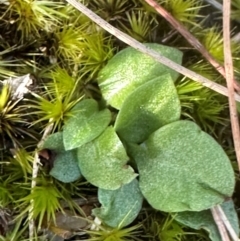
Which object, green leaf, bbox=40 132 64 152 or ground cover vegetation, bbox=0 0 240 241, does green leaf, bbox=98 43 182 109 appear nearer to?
ground cover vegetation, bbox=0 0 240 241

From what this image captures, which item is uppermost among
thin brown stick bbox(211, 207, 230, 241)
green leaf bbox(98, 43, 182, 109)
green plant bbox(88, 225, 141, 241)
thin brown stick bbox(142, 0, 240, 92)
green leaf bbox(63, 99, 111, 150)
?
thin brown stick bbox(142, 0, 240, 92)

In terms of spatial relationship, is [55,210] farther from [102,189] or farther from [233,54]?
[233,54]

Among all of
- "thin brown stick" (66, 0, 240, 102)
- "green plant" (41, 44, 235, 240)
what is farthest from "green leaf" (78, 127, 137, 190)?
"thin brown stick" (66, 0, 240, 102)

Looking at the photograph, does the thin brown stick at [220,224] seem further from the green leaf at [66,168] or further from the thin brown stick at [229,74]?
the green leaf at [66,168]

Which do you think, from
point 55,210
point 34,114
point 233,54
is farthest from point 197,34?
point 55,210

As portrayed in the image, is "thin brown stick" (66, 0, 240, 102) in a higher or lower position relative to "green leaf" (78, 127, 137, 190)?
higher

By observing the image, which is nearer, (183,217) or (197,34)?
(183,217)

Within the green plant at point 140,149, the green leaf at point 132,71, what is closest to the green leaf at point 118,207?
the green plant at point 140,149
